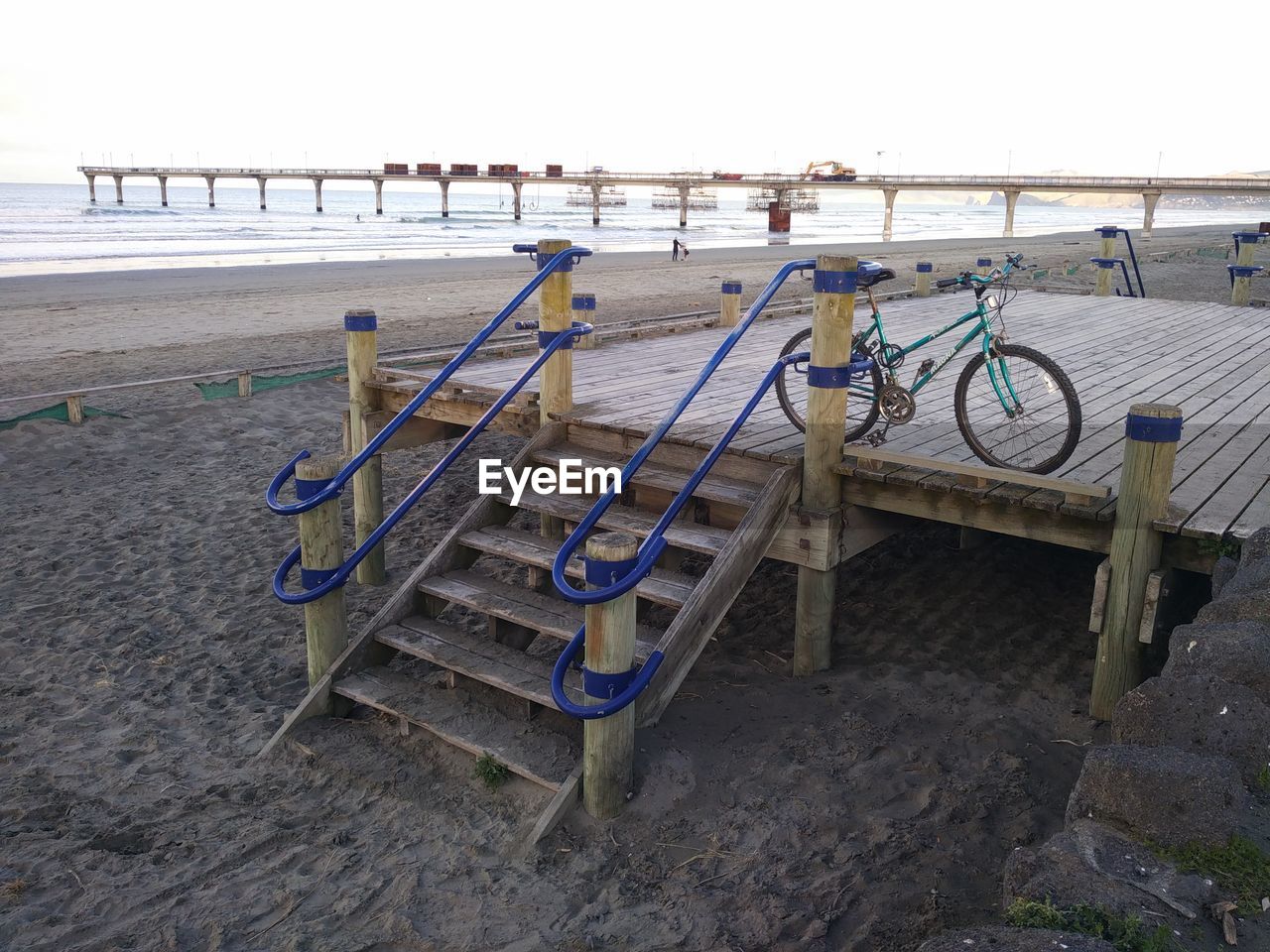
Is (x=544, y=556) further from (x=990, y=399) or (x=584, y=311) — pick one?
(x=584, y=311)

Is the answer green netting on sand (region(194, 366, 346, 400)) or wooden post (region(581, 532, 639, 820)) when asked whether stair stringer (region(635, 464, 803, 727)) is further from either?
green netting on sand (region(194, 366, 346, 400))

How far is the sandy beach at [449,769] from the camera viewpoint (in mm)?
3883

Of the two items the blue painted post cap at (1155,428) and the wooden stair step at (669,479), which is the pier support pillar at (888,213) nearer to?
the wooden stair step at (669,479)

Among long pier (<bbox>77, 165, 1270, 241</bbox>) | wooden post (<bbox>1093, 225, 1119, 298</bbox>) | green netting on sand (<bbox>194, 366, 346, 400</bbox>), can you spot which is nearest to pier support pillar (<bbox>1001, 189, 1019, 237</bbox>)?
long pier (<bbox>77, 165, 1270, 241</bbox>)

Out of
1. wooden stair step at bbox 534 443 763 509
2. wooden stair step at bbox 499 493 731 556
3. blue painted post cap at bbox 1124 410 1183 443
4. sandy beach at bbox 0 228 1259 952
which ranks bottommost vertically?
sandy beach at bbox 0 228 1259 952

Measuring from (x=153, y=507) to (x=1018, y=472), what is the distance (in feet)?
20.7

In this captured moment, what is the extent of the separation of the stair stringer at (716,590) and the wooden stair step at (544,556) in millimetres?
145

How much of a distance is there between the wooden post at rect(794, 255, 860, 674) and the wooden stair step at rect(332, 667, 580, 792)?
157cm

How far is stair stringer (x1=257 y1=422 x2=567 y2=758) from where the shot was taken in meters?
5.25

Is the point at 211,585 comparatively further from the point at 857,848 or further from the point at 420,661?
the point at 857,848

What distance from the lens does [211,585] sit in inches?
273

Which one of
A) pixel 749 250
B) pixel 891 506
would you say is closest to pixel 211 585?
pixel 891 506

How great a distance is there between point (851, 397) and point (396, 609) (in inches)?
123

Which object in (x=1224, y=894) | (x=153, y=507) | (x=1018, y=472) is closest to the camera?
(x=1224, y=894)
